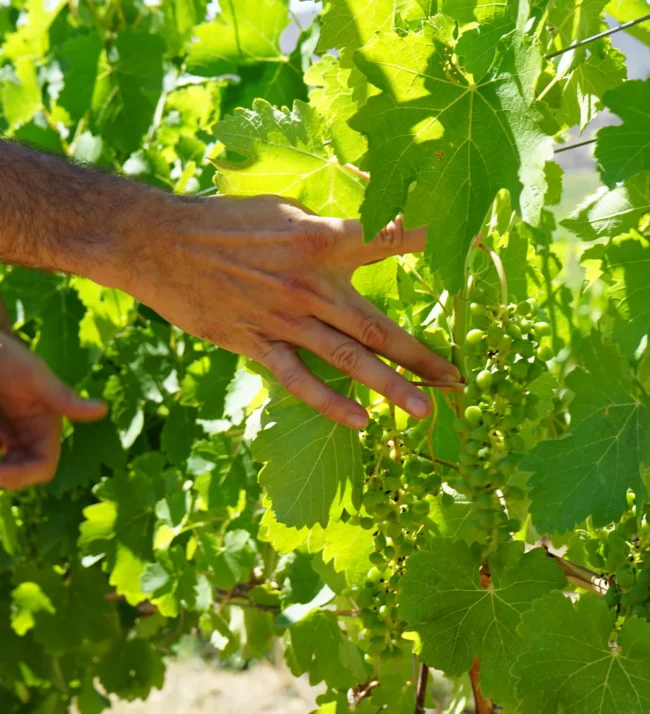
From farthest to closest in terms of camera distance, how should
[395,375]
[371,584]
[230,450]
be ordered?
1. [230,450]
2. [371,584]
3. [395,375]

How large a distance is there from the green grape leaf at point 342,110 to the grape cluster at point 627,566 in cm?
57

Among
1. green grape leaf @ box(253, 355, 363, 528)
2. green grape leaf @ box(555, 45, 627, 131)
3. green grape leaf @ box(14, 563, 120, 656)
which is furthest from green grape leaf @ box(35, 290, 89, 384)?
green grape leaf @ box(555, 45, 627, 131)

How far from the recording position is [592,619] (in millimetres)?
1100

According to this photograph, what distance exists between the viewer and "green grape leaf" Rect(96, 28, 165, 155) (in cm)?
253

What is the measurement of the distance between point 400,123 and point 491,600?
0.63m

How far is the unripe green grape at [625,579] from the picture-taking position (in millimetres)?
1135

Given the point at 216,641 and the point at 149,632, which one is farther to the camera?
the point at 149,632

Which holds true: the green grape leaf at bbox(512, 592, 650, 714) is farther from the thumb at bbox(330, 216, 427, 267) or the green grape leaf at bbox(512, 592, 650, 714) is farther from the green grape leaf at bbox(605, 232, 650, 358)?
the thumb at bbox(330, 216, 427, 267)

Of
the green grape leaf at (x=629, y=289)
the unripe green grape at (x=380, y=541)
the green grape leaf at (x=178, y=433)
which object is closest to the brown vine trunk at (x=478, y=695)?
the unripe green grape at (x=380, y=541)

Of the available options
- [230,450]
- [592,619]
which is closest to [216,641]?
A: [230,450]

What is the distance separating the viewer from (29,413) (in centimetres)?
132

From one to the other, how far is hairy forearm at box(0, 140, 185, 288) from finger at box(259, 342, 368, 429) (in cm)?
25

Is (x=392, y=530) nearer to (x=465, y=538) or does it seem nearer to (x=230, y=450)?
(x=465, y=538)

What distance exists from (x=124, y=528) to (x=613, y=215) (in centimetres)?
170
